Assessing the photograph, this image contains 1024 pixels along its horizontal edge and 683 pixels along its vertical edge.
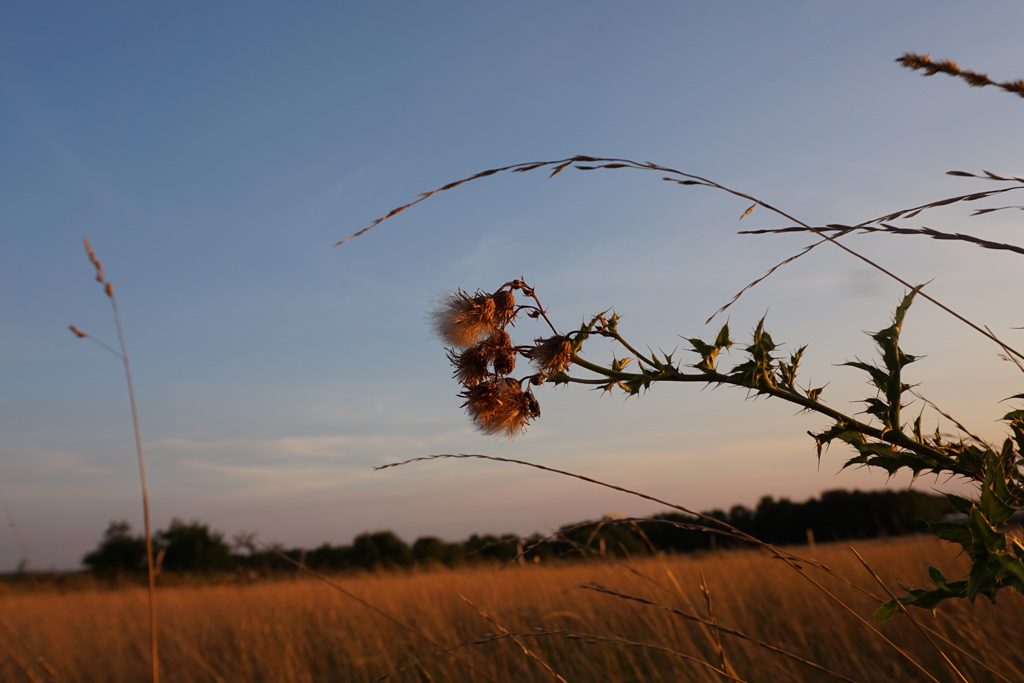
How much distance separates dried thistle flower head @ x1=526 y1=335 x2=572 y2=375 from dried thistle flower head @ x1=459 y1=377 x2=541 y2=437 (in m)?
0.09

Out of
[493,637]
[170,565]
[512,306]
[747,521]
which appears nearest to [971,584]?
[512,306]

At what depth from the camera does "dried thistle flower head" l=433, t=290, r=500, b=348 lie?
128cm

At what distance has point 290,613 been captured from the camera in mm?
6520

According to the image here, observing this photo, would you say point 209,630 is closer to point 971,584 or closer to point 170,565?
point 971,584

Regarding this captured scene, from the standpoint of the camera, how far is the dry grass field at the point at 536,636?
371 centimetres

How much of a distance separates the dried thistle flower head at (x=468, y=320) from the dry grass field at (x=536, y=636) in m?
1.76

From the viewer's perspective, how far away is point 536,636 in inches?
163

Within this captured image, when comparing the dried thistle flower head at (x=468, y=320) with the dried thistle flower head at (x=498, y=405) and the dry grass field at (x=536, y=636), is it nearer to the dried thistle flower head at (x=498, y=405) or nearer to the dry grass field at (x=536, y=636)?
the dried thistle flower head at (x=498, y=405)

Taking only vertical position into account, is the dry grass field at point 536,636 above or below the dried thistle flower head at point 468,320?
below

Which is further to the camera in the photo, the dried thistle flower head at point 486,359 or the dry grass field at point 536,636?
the dry grass field at point 536,636

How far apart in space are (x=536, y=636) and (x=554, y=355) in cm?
334

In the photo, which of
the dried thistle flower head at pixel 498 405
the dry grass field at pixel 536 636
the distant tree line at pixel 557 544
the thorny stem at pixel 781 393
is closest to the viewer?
the thorny stem at pixel 781 393

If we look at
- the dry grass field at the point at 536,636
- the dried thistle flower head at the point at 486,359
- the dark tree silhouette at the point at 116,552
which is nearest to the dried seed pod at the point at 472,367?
the dried thistle flower head at the point at 486,359

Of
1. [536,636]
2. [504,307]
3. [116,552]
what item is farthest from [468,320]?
[116,552]
